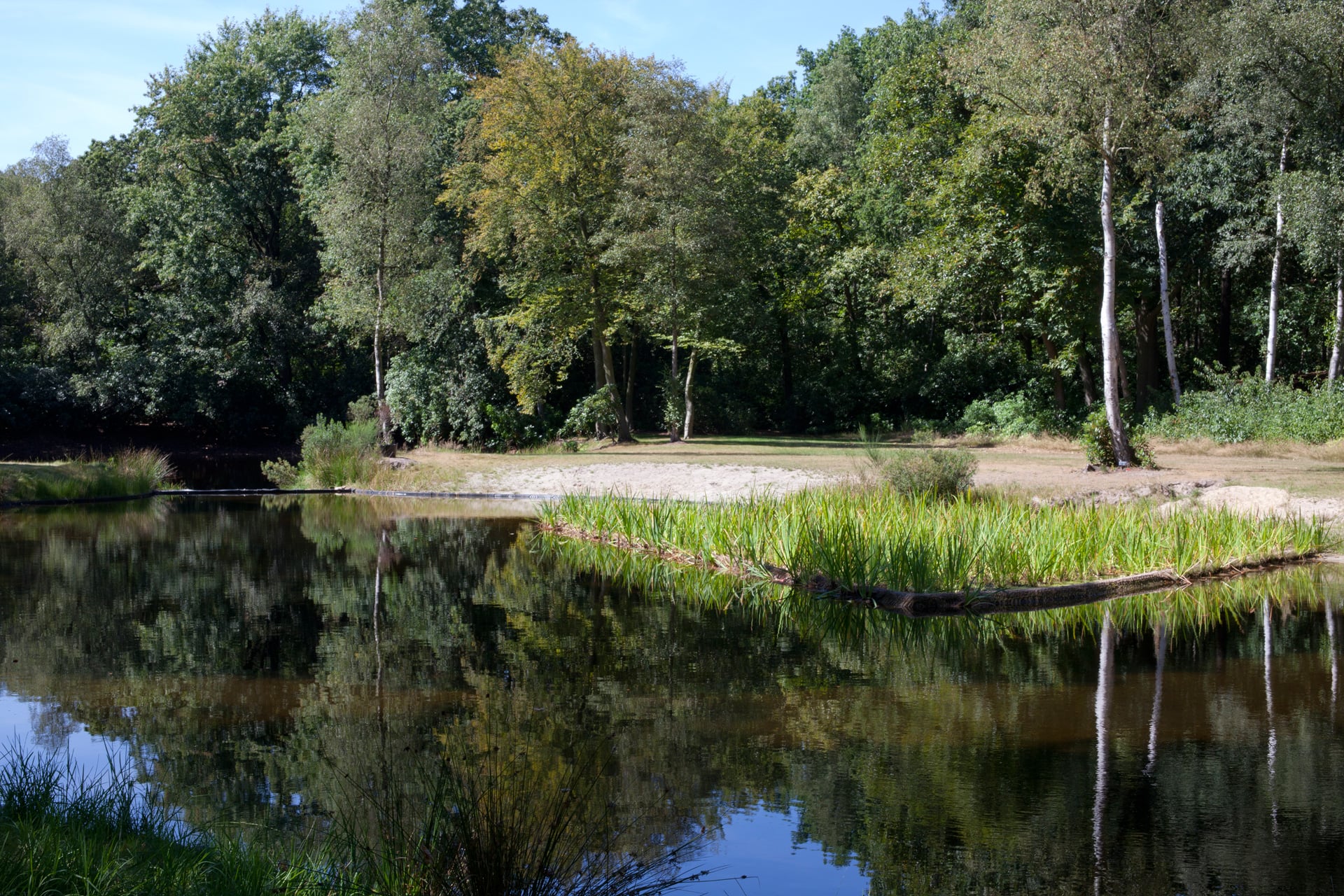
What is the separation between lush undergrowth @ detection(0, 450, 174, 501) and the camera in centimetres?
2255

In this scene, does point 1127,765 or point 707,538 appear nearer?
point 1127,765

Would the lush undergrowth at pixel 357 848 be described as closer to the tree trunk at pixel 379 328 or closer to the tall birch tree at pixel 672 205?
the tall birch tree at pixel 672 205

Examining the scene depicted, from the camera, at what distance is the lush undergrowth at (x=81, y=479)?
74.0 ft

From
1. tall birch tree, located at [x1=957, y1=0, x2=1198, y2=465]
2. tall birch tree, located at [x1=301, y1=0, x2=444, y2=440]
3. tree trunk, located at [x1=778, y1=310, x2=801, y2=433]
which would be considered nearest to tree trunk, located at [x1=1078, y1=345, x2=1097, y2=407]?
tree trunk, located at [x1=778, y1=310, x2=801, y2=433]

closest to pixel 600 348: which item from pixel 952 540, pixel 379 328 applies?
pixel 379 328

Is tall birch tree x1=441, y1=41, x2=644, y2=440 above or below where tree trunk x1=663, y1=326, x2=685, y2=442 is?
above

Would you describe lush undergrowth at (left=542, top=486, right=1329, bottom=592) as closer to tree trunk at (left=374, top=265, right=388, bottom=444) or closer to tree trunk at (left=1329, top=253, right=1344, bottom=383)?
tree trunk at (left=1329, top=253, right=1344, bottom=383)

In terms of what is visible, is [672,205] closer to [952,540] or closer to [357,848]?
[952,540]

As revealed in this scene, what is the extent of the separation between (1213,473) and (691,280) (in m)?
14.6

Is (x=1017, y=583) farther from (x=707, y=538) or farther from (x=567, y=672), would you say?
(x=567, y=672)

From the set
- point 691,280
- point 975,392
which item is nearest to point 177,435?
point 691,280

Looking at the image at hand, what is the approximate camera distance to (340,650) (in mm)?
9430

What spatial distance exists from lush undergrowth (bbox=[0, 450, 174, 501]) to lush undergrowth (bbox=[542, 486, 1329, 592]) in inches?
551

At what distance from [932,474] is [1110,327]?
256 inches
